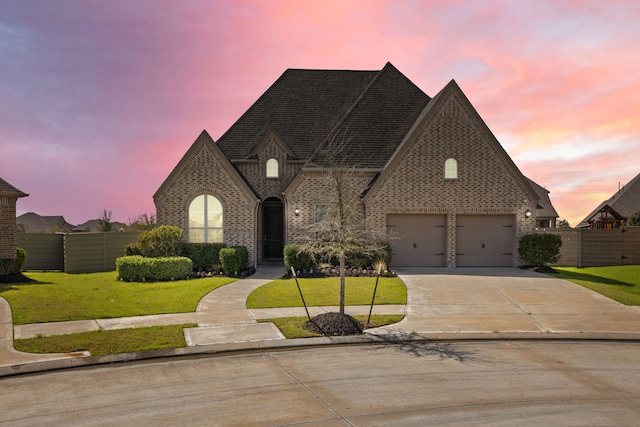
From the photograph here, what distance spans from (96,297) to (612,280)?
2107 centimetres

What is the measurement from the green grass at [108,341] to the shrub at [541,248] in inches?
674

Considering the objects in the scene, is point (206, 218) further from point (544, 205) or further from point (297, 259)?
point (544, 205)

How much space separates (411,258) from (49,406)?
703 inches

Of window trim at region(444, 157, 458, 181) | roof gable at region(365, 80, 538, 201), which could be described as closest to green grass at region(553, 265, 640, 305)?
roof gable at region(365, 80, 538, 201)

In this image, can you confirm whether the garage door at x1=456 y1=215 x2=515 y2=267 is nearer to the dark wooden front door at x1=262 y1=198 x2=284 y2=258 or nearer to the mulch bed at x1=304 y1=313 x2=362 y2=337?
the dark wooden front door at x1=262 y1=198 x2=284 y2=258

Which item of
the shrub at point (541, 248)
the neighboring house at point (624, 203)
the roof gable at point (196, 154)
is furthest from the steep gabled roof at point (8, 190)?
the neighboring house at point (624, 203)

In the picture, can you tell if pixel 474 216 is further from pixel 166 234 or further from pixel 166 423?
pixel 166 423

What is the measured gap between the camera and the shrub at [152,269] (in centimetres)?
2038

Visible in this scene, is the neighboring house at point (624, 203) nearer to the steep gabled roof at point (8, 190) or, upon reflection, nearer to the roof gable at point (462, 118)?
the roof gable at point (462, 118)

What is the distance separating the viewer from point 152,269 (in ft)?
66.9

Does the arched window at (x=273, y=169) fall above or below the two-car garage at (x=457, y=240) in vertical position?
above

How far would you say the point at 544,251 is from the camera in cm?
2256

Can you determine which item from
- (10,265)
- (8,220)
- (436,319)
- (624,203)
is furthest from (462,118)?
(624,203)

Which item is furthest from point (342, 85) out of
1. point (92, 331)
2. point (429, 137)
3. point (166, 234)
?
point (92, 331)
